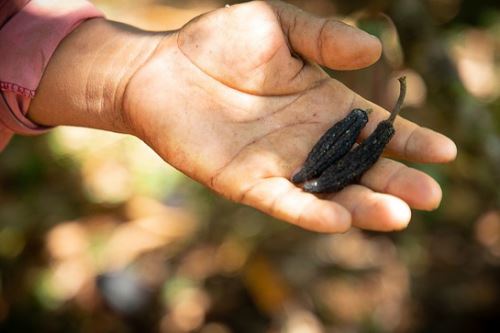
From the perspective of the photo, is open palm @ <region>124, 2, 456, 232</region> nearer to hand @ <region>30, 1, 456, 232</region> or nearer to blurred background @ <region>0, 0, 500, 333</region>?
hand @ <region>30, 1, 456, 232</region>

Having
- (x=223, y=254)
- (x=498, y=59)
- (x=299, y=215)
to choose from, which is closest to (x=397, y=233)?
(x=223, y=254)

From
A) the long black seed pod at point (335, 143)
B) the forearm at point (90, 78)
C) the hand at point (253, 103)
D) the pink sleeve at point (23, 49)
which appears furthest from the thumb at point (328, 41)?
the pink sleeve at point (23, 49)

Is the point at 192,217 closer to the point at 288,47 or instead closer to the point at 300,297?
the point at 300,297

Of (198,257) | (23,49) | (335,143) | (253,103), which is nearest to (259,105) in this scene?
(253,103)

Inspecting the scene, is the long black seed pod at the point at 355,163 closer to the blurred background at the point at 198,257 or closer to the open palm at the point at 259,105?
the open palm at the point at 259,105

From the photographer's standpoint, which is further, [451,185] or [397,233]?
[397,233]

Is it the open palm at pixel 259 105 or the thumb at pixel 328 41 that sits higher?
the thumb at pixel 328 41
